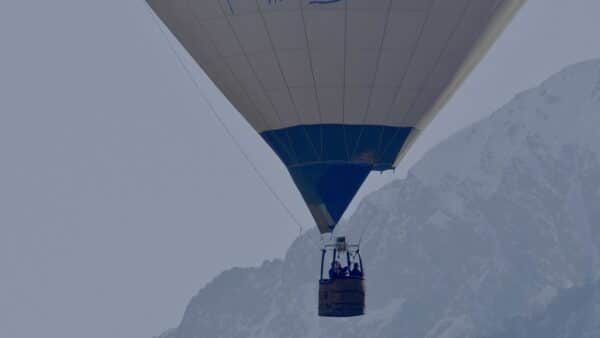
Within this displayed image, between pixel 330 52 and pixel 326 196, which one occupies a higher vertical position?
pixel 330 52

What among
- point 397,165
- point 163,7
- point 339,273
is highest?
point 163,7

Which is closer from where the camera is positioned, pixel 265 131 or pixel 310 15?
pixel 310 15

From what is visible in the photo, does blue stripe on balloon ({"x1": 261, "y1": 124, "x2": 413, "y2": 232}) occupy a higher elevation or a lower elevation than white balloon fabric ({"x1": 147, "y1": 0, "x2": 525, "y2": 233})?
lower

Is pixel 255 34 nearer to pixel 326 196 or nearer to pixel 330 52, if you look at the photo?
pixel 330 52

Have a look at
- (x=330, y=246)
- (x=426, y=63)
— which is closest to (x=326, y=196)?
(x=330, y=246)

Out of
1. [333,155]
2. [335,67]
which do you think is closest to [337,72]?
[335,67]
